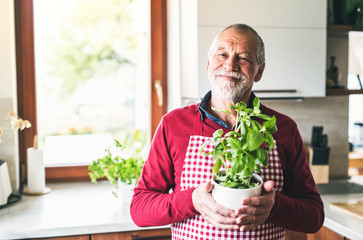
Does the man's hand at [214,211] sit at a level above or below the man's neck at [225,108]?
below

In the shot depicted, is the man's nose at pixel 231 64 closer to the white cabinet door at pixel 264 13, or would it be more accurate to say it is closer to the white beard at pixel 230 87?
the white beard at pixel 230 87

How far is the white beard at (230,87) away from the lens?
1208 mm

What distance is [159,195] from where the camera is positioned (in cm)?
120

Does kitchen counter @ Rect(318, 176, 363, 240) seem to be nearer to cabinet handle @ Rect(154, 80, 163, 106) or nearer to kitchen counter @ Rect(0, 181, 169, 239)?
kitchen counter @ Rect(0, 181, 169, 239)

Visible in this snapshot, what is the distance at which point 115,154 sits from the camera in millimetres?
1950

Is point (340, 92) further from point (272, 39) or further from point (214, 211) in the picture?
point (214, 211)

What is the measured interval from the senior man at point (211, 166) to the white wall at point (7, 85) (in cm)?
107

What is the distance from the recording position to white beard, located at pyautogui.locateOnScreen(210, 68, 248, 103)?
121 centimetres

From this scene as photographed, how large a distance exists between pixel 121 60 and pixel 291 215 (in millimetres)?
1549

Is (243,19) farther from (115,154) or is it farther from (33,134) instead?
(33,134)

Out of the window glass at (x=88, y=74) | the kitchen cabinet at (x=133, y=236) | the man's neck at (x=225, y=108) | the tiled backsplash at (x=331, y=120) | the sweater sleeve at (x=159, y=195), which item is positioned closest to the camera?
the sweater sleeve at (x=159, y=195)

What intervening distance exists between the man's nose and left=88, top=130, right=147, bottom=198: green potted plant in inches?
33.2

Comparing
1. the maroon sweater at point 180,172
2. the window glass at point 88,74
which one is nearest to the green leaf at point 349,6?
the window glass at point 88,74

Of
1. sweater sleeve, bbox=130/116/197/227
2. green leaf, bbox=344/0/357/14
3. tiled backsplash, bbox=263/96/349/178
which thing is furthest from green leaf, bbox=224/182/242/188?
green leaf, bbox=344/0/357/14
